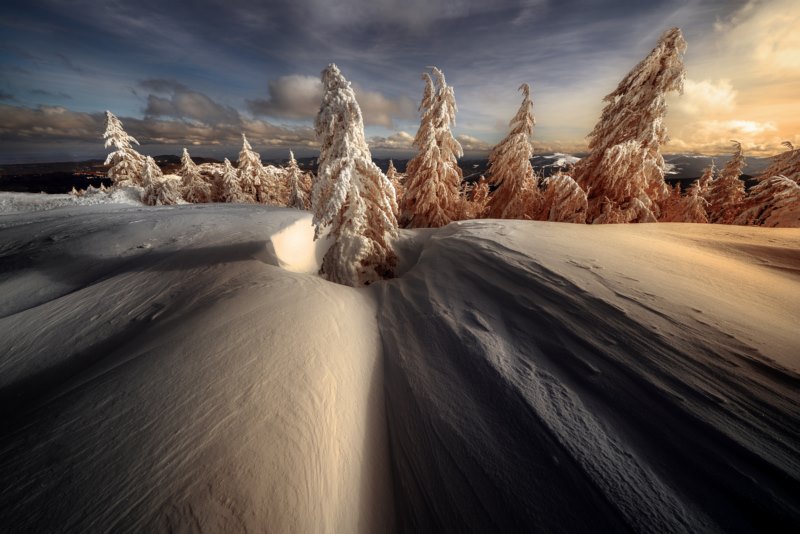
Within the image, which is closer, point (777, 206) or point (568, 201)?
point (777, 206)

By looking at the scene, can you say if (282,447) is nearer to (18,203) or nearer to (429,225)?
(429,225)

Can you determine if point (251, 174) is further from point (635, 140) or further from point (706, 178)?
point (706, 178)

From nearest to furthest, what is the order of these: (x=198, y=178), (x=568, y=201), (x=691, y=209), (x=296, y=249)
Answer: (x=296, y=249) → (x=568, y=201) → (x=691, y=209) → (x=198, y=178)

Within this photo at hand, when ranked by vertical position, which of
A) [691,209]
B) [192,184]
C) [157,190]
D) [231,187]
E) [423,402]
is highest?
[192,184]

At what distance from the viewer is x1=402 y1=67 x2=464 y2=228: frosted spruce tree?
50.4ft

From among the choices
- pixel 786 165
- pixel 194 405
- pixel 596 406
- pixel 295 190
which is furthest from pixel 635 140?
pixel 295 190

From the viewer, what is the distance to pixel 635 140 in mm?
11617

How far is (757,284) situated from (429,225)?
13.9m

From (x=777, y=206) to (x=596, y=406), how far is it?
12.5m

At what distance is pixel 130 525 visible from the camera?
1.65m

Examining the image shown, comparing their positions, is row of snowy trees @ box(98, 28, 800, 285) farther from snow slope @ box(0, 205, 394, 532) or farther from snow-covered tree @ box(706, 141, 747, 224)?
snow slope @ box(0, 205, 394, 532)

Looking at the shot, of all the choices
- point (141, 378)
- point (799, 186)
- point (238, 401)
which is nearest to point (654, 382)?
point (238, 401)

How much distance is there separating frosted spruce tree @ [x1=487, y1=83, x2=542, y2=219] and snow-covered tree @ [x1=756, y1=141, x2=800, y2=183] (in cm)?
821

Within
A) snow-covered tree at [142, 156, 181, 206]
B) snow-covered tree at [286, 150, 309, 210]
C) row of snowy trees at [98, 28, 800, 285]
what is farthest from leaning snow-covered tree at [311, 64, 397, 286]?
snow-covered tree at [142, 156, 181, 206]
